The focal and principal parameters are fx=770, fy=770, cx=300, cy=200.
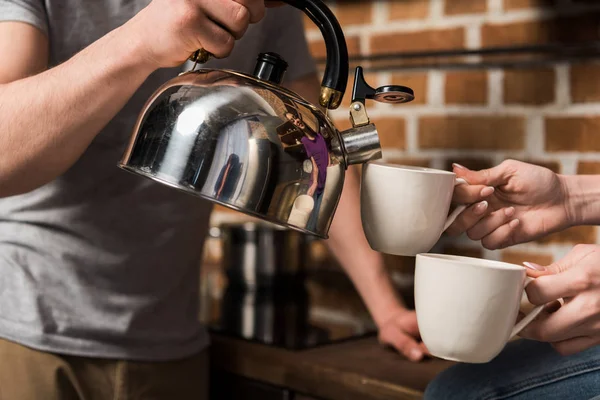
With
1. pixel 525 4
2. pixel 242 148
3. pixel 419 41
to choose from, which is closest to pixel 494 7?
pixel 525 4

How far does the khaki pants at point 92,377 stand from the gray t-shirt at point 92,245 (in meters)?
0.02

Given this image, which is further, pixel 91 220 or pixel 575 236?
pixel 575 236

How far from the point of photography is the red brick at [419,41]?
140cm

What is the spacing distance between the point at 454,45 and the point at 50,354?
2.85 feet

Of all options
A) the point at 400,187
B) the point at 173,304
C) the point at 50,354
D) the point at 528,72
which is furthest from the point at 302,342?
the point at 528,72

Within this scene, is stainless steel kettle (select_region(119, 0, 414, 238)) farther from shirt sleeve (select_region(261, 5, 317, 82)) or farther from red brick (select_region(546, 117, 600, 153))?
red brick (select_region(546, 117, 600, 153))

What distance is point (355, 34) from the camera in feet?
5.13

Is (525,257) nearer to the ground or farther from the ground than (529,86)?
nearer to the ground

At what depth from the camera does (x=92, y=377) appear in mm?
1075

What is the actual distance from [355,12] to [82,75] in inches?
33.9

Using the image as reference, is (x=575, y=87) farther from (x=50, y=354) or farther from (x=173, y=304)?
(x=50, y=354)

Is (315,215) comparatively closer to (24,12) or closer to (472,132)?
(24,12)

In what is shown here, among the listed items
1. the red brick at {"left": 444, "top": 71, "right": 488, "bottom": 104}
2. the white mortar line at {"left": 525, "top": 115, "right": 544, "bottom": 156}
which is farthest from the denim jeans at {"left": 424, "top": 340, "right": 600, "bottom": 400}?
the red brick at {"left": 444, "top": 71, "right": 488, "bottom": 104}

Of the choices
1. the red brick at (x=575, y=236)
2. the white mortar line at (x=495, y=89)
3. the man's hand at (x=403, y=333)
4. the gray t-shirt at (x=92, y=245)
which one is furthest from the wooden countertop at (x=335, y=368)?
the white mortar line at (x=495, y=89)
